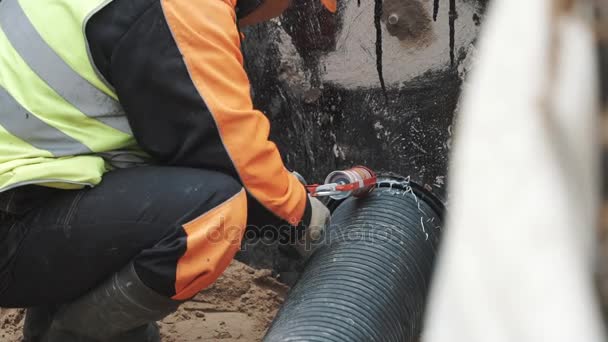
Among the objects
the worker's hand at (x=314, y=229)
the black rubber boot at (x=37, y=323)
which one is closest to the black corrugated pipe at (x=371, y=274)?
the worker's hand at (x=314, y=229)

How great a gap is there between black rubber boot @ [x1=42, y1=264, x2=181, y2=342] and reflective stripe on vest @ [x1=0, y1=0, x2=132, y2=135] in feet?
1.39

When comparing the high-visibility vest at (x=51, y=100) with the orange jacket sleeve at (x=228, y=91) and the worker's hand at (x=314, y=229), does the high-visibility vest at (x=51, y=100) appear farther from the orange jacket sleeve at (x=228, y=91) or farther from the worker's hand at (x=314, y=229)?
the worker's hand at (x=314, y=229)

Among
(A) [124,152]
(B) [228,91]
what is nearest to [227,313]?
(A) [124,152]

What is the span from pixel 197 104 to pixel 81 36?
0.33 m

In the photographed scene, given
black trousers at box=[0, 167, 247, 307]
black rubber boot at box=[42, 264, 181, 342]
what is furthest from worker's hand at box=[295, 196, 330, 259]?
black rubber boot at box=[42, 264, 181, 342]

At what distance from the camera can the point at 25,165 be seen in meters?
2.23

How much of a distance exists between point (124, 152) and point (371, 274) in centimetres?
76

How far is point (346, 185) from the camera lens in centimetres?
270

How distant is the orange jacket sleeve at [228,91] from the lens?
2.19 metres

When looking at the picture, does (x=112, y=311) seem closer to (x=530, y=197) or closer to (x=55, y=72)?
(x=55, y=72)

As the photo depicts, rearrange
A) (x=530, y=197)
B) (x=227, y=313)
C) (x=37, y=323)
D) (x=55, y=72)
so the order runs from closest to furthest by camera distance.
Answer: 1. (x=530, y=197)
2. (x=55, y=72)
3. (x=37, y=323)
4. (x=227, y=313)

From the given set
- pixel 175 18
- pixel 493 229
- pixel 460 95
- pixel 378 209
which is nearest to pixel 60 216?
pixel 175 18

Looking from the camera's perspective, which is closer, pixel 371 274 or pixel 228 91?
pixel 228 91

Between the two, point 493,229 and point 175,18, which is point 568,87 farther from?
point 175,18
